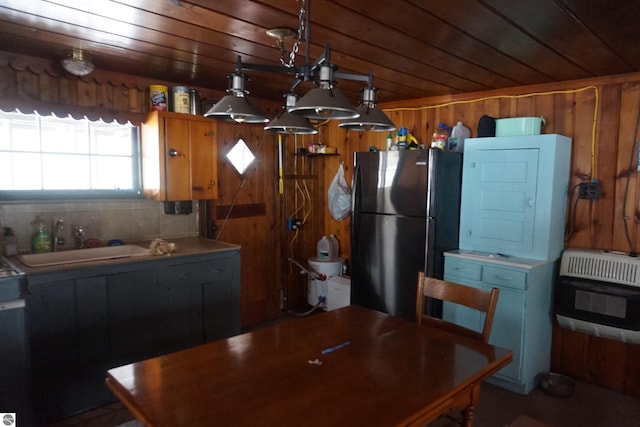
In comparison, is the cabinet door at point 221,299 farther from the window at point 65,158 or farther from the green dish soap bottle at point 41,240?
the green dish soap bottle at point 41,240

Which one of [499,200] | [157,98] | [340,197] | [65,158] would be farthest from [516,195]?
[65,158]

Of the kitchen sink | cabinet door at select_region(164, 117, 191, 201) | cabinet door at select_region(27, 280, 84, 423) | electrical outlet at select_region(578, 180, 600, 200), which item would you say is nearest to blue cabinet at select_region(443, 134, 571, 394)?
electrical outlet at select_region(578, 180, 600, 200)

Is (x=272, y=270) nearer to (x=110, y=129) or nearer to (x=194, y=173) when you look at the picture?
(x=194, y=173)

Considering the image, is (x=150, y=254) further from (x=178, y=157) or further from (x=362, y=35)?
(x=362, y=35)

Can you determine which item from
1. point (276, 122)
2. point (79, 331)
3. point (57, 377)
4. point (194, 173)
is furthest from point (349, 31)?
point (57, 377)

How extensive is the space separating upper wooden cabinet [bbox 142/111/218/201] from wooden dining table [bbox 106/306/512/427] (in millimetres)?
1628

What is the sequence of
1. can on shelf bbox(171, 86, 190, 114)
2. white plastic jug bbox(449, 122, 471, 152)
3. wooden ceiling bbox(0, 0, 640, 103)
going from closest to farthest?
wooden ceiling bbox(0, 0, 640, 103) → can on shelf bbox(171, 86, 190, 114) → white plastic jug bbox(449, 122, 471, 152)

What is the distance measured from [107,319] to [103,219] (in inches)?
32.4

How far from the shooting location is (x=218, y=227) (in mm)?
3539

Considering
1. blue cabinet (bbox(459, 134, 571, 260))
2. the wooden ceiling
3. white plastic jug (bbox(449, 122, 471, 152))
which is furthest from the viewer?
white plastic jug (bbox(449, 122, 471, 152))

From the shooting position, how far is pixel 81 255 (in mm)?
2723

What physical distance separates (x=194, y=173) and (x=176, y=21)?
1391 mm

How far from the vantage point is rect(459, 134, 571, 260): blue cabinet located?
8.98 ft

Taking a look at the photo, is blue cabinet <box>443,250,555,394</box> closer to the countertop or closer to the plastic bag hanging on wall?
the plastic bag hanging on wall
